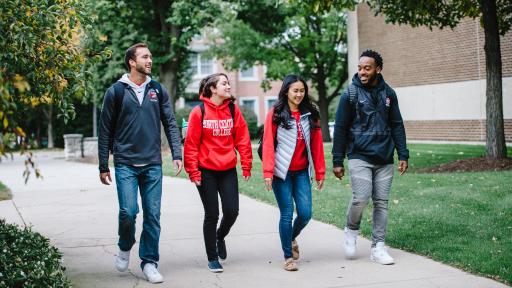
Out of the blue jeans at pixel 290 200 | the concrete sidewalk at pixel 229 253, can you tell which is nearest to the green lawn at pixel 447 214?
the concrete sidewalk at pixel 229 253

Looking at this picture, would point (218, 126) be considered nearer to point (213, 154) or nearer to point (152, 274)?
point (213, 154)

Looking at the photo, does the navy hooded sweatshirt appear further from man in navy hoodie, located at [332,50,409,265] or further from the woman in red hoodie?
the woman in red hoodie

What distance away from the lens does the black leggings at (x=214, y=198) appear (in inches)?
234

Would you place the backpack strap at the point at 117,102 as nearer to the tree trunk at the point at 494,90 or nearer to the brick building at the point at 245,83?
the tree trunk at the point at 494,90

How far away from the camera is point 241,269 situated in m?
6.04

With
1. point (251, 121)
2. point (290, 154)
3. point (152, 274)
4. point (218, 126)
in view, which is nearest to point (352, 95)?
point (290, 154)

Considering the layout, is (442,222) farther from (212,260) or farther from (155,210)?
(155,210)

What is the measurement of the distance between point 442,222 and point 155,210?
12.4 ft

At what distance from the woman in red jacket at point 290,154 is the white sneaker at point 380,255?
705mm

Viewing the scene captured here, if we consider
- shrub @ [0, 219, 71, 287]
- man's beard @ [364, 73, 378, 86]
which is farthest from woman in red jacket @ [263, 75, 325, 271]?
shrub @ [0, 219, 71, 287]

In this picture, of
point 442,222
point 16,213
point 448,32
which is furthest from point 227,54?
point 442,222

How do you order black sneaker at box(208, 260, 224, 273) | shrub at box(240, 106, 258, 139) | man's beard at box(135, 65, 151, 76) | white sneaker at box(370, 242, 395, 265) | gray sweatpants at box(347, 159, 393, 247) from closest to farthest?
1. man's beard at box(135, 65, 151, 76)
2. black sneaker at box(208, 260, 224, 273)
3. white sneaker at box(370, 242, 395, 265)
4. gray sweatpants at box(347, 159, 393, 247)
5. shrub at box(240, 106, 258, 139)

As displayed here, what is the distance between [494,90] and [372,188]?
797cm

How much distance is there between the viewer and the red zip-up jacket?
5977mm
